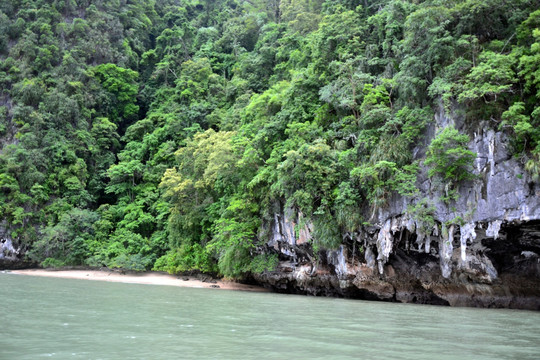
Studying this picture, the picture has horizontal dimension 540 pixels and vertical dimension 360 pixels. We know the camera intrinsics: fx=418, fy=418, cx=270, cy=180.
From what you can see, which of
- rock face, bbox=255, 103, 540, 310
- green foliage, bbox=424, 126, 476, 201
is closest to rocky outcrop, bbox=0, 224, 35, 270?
rock face, bbox=255, 103, 540, 310

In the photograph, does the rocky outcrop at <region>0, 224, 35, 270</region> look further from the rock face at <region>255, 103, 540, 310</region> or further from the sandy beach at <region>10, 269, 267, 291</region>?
the rock face at <region>255, 103, 540, 310</region>

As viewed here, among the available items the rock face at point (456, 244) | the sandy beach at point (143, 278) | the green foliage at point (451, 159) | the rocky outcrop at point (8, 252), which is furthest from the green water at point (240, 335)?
the rocky outcrop at point (8, 252)

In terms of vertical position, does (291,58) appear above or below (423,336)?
above

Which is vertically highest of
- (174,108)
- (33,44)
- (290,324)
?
(33,44)

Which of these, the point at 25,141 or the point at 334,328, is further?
the point at 25,141

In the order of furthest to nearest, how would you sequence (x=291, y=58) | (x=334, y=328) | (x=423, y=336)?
(x=291, y=58) < (x=334, y=328) < (x=423, y=336)

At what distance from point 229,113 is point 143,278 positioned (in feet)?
47.2

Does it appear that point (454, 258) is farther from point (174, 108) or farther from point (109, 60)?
point (109, 60)

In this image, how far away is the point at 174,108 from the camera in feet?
130

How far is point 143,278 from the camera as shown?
1107 inches

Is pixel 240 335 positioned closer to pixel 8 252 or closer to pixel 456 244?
pixel 456 244

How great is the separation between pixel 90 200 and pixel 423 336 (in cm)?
3269

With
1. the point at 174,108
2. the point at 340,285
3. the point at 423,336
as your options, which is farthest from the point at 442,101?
the point at 174,108

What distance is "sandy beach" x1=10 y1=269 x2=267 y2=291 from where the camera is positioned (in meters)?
24.5
